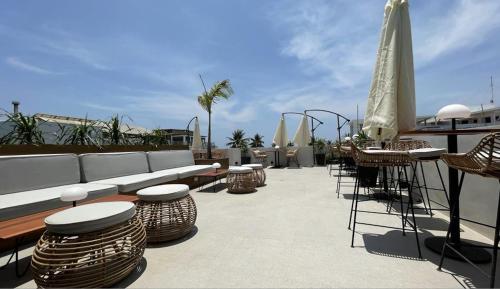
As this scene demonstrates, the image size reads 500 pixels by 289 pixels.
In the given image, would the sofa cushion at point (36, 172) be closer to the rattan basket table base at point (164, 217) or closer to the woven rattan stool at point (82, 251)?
the rattan basket table base at point (164, 217)

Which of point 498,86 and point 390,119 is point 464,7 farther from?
point 498,86

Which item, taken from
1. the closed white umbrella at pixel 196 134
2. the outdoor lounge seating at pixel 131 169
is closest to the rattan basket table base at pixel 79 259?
the outdoor lounge seating at pixel 131 169

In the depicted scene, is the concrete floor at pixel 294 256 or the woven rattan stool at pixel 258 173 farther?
the woven rattan stool at pixel 258 173

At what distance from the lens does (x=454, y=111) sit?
242 cm

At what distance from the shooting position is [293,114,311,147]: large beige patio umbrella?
10.2 meters

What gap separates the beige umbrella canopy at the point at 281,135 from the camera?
10695 millimetres

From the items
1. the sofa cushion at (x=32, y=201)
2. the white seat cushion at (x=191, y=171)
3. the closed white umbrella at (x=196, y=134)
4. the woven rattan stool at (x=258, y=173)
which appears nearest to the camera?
the sofa cushion at (x=32, y=201)

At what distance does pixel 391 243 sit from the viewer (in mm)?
2338

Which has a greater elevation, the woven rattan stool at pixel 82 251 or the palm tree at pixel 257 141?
the palm tree at pixel 257 141

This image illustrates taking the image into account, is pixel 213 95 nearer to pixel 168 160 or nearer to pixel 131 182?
pixel 168 160

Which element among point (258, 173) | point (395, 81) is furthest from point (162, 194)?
point (258, 173)

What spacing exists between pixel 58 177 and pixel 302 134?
863 cm

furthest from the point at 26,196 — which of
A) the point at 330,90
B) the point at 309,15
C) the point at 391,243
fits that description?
the point at 330,90

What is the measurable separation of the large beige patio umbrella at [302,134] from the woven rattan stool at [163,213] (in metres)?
8.12
